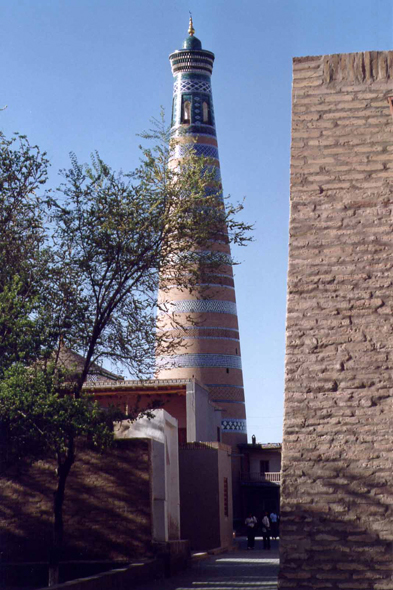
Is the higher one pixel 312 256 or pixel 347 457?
pixel 312 256

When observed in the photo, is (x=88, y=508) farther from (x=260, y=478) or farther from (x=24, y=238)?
(x=260, y=478)

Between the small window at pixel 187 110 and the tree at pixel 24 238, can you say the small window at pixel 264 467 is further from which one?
the tree at pixel 24 238

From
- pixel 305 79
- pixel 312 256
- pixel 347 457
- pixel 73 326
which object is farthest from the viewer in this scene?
pixel 73 326

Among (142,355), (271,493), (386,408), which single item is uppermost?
(142,355)

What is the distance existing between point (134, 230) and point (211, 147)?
24.5 meters

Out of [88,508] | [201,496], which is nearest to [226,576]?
[88,508]

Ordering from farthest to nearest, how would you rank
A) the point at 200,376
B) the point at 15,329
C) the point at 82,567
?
1. the point at 200,376
2. the point at 82,567
3. the point at 15,329

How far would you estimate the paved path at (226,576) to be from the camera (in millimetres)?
11648

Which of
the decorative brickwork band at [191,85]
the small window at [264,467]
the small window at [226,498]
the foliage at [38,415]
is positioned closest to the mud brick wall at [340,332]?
the foliage at [38,415]

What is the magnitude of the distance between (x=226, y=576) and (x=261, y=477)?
23.4 meters

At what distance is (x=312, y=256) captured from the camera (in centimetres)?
702

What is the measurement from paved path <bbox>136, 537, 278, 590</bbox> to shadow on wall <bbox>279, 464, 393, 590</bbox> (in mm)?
5001

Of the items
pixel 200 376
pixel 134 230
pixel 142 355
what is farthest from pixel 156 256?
pixel 200 376

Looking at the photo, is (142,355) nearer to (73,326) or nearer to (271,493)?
(73,326)
